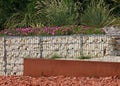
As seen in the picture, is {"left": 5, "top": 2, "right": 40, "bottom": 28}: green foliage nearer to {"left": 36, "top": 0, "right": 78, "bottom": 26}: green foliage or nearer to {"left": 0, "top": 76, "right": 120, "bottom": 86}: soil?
{"left": 36, "top": 0, "right": 78, "bottom": 26}: green foliage

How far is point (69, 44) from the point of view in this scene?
15.4 metres

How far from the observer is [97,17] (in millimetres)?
17625

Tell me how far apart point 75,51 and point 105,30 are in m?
1.36

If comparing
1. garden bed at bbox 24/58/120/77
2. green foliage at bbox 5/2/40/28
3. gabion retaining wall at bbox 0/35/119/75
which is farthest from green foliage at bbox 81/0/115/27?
garden bed at bbox 24/58/120/77

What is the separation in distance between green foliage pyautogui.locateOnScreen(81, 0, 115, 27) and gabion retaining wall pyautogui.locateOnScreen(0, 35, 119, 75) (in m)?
2.21

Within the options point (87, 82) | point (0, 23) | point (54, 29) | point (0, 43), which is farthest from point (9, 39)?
point (87, 82)

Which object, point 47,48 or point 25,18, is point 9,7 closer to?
point 25,18

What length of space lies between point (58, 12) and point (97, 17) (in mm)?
1379

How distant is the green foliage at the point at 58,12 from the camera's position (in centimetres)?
1775

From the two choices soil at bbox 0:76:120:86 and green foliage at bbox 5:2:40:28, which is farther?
green foliage at bbox 5:2:40:28

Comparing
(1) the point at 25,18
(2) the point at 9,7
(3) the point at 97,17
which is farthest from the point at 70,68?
(2) the point at 9,7

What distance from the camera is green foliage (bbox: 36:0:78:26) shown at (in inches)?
699

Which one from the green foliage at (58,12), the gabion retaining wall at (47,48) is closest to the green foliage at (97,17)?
the green foliage at (58,12)

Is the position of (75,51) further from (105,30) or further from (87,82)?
(87,82)
